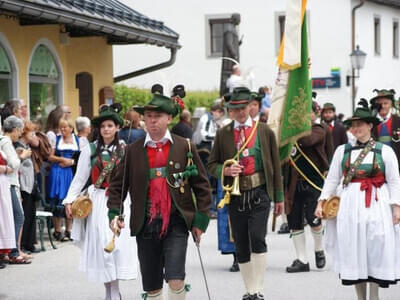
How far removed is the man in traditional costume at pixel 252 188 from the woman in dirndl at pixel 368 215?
820mm

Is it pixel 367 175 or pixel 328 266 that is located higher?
pixel 367 175

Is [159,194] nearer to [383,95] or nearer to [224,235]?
[224,235]

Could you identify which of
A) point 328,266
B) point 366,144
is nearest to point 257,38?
point 328,266

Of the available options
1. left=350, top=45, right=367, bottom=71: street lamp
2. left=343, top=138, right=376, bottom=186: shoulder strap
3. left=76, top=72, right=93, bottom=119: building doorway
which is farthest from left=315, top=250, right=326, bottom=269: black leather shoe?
left=350, top=45, right=367, bottom=71: street lamp

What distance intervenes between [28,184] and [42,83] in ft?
14.0

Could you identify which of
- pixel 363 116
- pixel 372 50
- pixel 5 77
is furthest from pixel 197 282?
pixel 372 50

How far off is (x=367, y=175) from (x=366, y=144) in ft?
0.90

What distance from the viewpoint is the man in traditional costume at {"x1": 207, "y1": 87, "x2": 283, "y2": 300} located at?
29.6 ft

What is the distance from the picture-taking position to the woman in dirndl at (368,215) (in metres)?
8.19

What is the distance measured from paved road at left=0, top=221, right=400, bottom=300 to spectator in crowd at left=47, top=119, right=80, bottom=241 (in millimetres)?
1315

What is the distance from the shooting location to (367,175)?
8.29 metres

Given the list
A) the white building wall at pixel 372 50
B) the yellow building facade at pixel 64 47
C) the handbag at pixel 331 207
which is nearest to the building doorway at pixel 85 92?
the yellow building facade at pixel 64 47

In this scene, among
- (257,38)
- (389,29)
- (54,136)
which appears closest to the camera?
(54,136)

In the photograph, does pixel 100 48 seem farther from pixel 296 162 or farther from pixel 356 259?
pixel 356 259
